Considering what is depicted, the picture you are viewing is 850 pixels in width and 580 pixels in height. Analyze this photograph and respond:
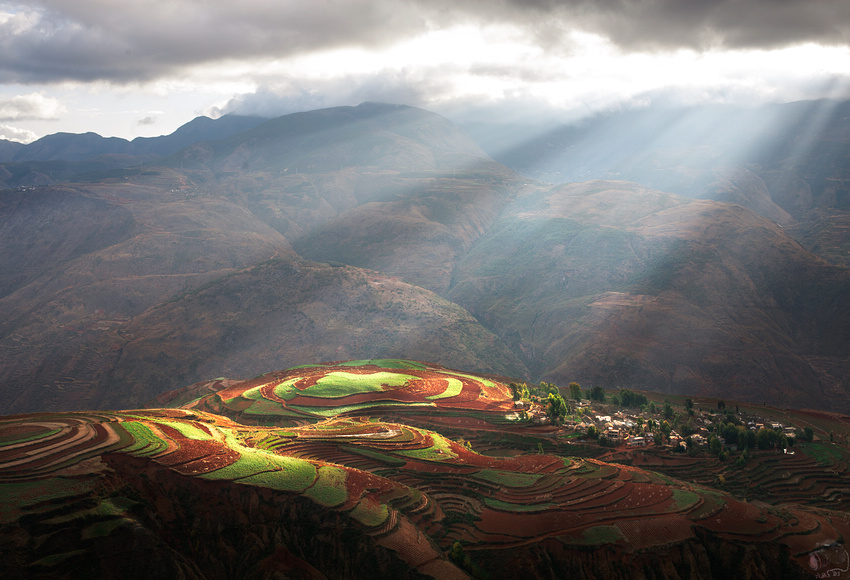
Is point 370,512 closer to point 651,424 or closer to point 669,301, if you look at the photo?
point 651,424

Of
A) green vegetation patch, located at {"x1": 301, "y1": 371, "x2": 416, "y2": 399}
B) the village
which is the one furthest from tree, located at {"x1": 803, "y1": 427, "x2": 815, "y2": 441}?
green vegetation patch, located at {"x1": 301, "y1": 371, "x2": 416, "y2": 399}

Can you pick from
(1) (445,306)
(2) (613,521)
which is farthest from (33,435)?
(1) (445,306)

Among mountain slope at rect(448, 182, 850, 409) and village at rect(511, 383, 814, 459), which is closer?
village at rect(511, 383, 814, 459)

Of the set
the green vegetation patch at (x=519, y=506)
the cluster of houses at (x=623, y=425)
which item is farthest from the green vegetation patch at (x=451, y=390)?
the green vegetation patch at (x=519, y=506)

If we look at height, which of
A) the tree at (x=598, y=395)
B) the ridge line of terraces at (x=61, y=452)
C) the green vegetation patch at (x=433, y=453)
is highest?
the ridge line of terraces at (x=61, y=452)

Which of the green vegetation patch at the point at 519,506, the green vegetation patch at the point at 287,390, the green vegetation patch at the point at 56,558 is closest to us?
the green vegetation patch at the point at 56,558

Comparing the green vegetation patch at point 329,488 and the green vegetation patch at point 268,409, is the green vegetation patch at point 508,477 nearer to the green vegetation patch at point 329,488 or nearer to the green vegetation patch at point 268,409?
the green vegetation patch at point 329,488

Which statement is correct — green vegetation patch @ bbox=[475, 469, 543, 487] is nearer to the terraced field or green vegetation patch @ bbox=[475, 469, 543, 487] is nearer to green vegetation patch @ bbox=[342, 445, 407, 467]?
the terraced field

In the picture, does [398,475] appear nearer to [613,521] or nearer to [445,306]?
[613,521]
